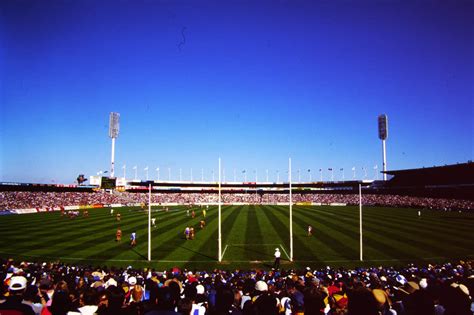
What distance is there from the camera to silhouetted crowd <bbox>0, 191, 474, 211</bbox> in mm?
72562

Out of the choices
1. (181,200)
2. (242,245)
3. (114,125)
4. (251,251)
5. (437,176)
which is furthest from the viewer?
(114,125)

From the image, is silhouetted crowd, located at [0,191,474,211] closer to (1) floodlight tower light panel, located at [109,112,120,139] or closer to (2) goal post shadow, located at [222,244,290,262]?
(1) floodlight tower light panel, located at [109,112,120,139]

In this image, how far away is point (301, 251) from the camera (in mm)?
27578

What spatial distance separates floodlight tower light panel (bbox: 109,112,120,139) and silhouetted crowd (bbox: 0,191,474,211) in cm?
2091

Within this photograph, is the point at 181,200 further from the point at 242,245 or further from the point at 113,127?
the point at 242,245

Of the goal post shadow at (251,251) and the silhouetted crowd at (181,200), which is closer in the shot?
the goal post shadow at (251,251)

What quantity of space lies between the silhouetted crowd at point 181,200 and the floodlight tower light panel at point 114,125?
20.9 m

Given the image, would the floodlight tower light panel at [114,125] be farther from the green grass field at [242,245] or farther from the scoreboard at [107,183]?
the green grass field at [242,245]

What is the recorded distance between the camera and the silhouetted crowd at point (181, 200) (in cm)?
7256

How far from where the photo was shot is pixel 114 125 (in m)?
113

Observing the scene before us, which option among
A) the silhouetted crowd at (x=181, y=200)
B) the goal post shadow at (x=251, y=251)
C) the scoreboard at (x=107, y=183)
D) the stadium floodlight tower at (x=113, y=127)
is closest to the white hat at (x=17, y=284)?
the goal post shadow at (x=251, y=251)

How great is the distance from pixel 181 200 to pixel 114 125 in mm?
36653

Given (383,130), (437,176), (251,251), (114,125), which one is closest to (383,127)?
(383,130)

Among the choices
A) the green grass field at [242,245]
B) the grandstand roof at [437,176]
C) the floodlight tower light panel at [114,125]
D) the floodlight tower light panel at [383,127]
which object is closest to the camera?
the green grass field at [242,245]
